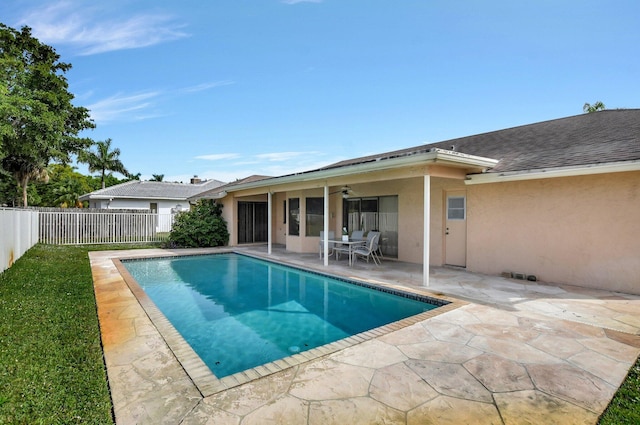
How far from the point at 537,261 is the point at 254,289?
731 centimetres

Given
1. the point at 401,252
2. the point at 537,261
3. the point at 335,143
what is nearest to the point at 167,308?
the point at 401,252

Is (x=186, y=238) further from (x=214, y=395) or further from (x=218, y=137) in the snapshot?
(x=214, y=395)

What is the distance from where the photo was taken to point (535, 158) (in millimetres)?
8289

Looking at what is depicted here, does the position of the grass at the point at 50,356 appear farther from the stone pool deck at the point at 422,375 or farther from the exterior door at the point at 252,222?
the exterior door at the point at 252,222

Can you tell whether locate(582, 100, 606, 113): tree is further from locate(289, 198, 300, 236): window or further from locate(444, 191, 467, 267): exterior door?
locate(289, 198, 300, 236): window

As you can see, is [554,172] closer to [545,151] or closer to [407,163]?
[545,151]

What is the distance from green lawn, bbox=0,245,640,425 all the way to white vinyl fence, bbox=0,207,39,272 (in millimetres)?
1977

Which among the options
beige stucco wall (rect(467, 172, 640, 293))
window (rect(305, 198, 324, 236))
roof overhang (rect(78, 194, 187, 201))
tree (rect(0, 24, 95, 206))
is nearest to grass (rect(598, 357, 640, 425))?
beige stucco wall (rect(467, 172, 640, 293))

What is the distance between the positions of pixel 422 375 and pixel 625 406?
1.74 metres

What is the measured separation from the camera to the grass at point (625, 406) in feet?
8.80

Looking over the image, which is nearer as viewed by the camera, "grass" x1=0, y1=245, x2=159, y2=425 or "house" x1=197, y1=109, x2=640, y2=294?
"grass" x1=0, y1=245, x2=159, y2=425

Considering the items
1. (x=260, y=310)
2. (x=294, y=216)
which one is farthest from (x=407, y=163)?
(x=294, y=216)

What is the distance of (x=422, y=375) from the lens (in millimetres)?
3453

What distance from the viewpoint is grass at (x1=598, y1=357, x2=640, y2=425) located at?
268cm
